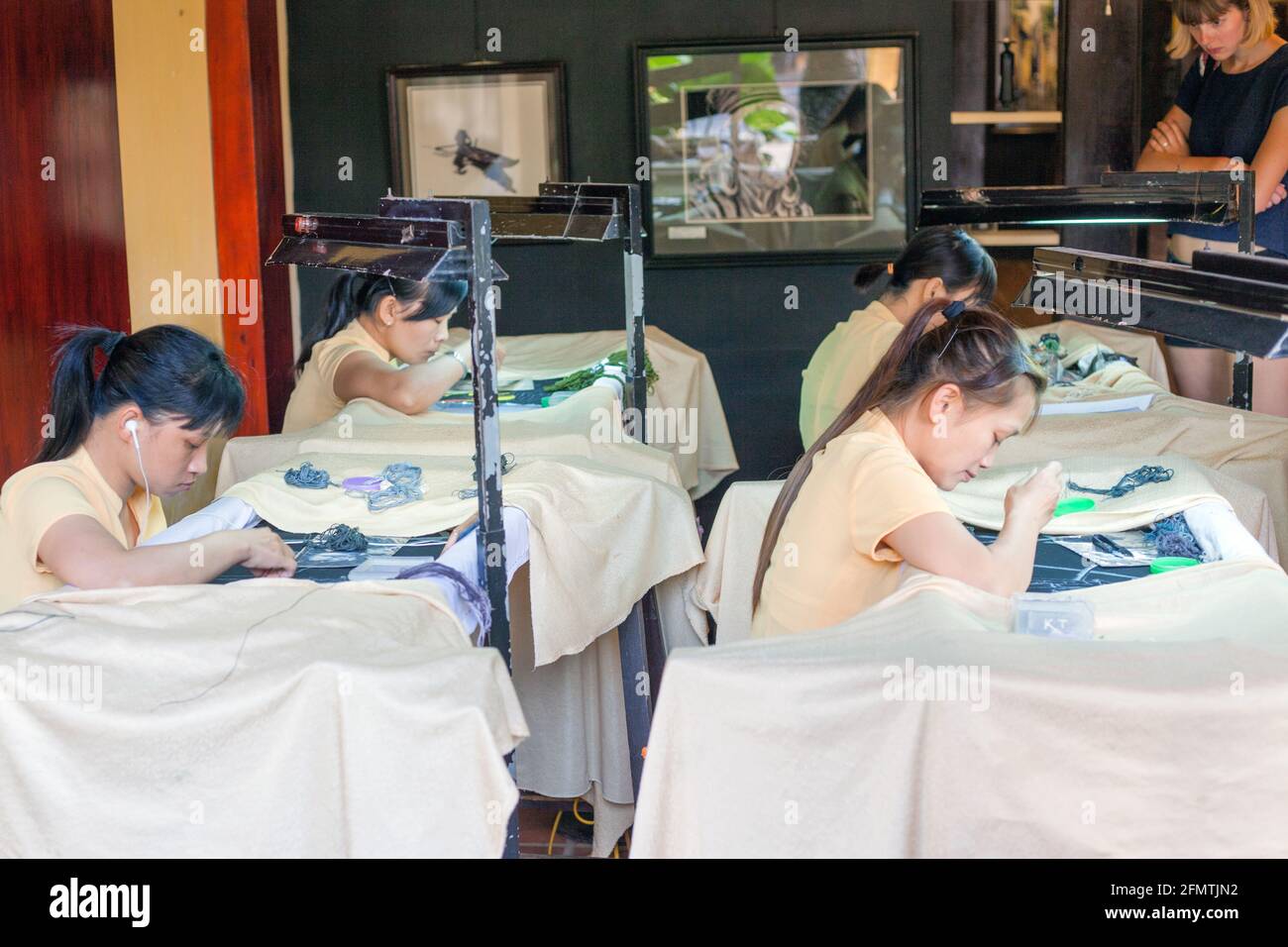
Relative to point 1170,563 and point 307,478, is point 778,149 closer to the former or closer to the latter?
point 307,478

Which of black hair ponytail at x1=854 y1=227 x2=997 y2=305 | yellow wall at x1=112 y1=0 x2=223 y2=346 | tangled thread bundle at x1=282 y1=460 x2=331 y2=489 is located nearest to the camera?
tangled thread bundle at x1=282 y1=460 x2=331 y2=489

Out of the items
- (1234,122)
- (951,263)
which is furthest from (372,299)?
(1234,122)

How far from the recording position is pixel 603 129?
5711 mm

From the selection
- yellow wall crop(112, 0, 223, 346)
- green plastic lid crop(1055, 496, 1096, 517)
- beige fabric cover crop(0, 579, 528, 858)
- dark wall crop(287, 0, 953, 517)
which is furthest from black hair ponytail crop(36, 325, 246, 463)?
dark wall crop(287, 0, 953, 517)

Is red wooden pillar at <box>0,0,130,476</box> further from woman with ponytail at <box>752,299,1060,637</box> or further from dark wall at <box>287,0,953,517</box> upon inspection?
woman with ponytail at <box>752,299,1060,637</box>

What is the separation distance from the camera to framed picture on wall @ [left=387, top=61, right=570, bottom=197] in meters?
5.68

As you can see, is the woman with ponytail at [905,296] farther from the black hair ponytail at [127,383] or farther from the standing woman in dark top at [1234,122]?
the black hair ponytail at [127,383]

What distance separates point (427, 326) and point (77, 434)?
4.69ft

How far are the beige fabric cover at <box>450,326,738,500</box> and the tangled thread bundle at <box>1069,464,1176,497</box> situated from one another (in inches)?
72.1

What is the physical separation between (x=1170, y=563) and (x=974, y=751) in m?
0.85

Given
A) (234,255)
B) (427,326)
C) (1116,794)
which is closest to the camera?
(1116,794)
